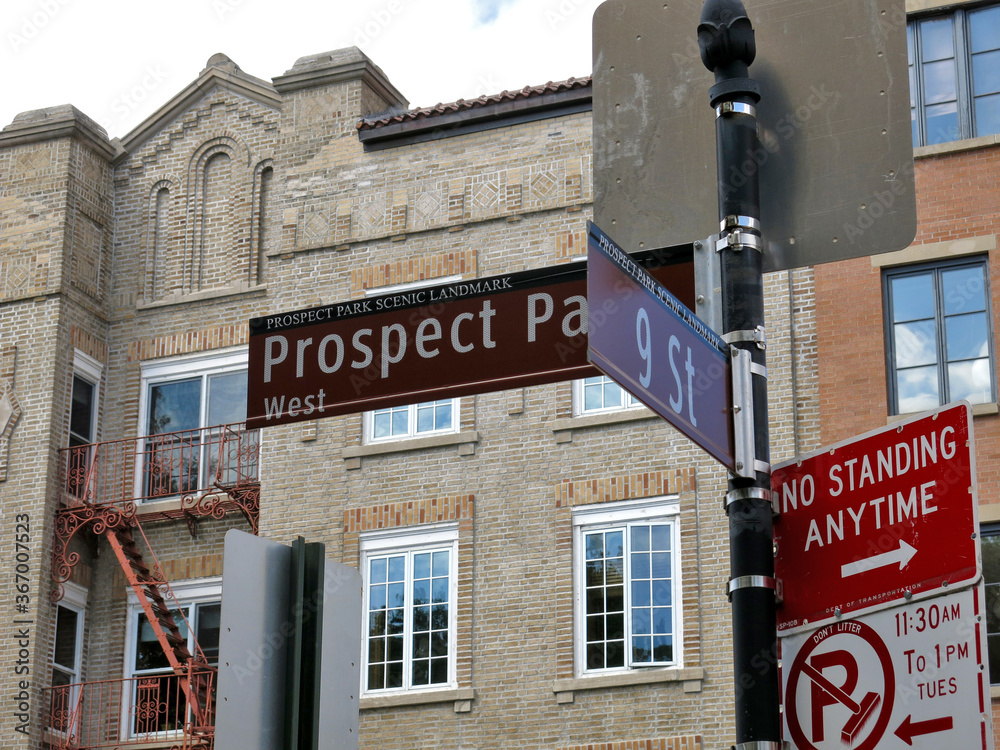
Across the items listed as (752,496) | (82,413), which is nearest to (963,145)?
(82,413)

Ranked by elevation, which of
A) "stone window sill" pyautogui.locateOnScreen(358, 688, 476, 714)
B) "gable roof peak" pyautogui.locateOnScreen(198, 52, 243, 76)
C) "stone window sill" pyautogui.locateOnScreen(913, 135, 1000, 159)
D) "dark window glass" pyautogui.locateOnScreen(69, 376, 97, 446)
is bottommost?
"stone window sill" pyautogui.locateOnScreen(358, 688, 476, 714)

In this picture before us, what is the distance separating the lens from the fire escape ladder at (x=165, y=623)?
19.4m

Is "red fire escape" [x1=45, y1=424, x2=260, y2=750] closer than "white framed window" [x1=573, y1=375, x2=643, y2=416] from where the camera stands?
No

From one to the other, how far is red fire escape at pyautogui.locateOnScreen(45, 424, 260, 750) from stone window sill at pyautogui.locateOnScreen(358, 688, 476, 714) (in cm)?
237

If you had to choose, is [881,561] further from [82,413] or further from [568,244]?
[82,413]

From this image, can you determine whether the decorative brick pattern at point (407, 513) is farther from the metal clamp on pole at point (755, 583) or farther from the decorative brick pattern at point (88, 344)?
the metal clamp on pole at point (755, 583)

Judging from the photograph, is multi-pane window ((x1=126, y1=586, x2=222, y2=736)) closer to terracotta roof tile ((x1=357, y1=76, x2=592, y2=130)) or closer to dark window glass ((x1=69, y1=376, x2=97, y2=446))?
dark window glass ((x1=69, y1=376, x2=97, y2=446))

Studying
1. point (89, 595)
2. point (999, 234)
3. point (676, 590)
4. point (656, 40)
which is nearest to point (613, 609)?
point (676, 590)

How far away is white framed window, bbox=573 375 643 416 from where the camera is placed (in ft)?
61.6

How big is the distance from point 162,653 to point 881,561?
17946 millimetres

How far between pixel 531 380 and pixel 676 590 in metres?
13.0

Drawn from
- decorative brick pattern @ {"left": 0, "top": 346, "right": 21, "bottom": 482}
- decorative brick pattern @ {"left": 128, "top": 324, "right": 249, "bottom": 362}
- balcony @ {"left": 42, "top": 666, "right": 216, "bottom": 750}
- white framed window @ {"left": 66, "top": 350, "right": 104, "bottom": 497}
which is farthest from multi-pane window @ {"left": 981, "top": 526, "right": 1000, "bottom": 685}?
decorative brick pattern @ {"left": 0, "top": 346, "right": 21, "bottom": 482}

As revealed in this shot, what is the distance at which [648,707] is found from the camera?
17172 mm

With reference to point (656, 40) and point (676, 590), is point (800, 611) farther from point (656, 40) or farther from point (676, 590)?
point (676, 590)
